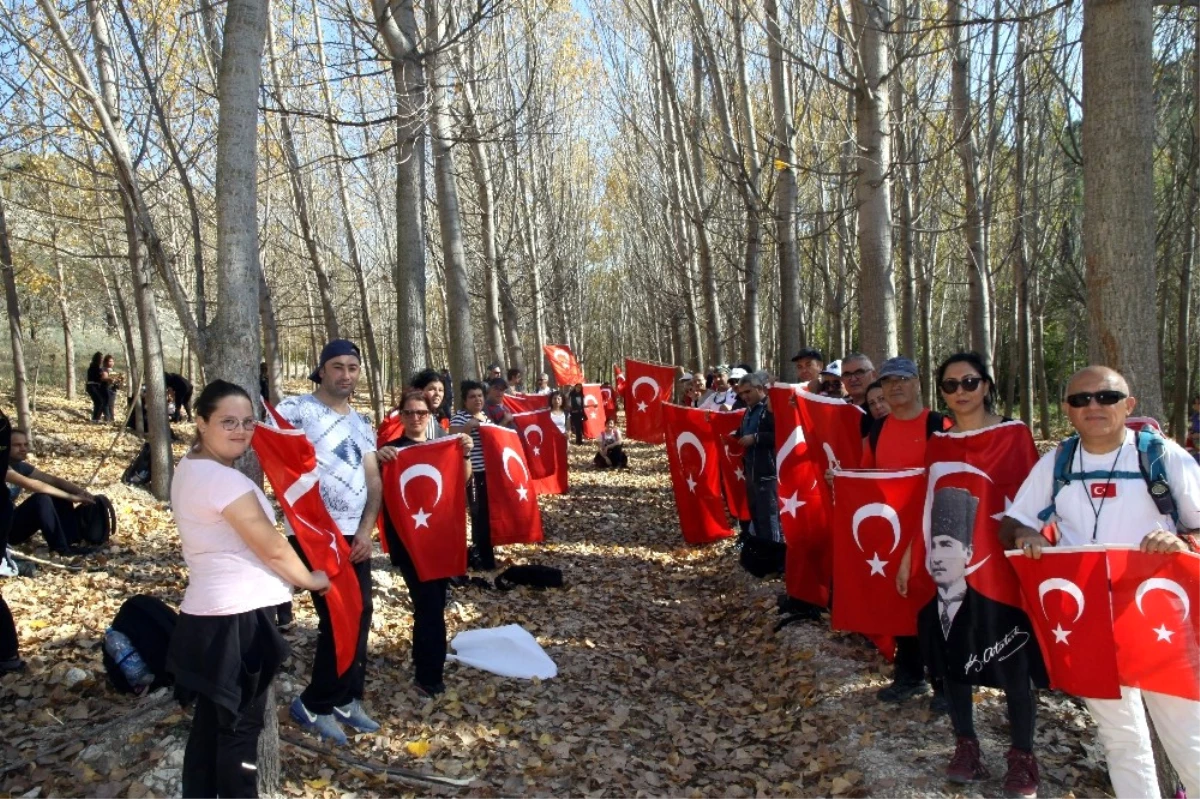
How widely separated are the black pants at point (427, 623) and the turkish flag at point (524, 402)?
8359 millimetres

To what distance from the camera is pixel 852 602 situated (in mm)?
5309

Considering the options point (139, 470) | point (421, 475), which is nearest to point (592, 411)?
point (139, 470)

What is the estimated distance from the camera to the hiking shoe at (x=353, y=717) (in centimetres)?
515

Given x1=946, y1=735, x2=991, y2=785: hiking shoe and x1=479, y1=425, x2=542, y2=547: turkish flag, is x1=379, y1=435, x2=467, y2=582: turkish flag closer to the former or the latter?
x1=479, y1=425, x2=542, y2=547: turkish flag

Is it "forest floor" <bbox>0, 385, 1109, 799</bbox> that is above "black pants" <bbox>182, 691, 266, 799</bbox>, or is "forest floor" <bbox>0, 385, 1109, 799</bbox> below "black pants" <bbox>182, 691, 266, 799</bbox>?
below

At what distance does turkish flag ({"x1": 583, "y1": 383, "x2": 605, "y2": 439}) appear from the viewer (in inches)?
910

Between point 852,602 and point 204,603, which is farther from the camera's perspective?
point 852,602

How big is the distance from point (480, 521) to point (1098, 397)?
6.52 meters

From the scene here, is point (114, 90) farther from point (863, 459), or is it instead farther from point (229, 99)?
point (863, 459)

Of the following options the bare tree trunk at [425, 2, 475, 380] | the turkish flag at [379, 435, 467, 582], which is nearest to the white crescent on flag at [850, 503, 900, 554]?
the turkish flag at [379, 435, 467, 582]

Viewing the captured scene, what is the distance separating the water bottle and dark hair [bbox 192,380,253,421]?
7.29ft

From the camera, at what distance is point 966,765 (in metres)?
4.33

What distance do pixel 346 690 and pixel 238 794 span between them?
54.1 inches

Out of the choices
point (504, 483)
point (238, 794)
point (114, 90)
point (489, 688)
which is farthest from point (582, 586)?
point (114, 90)
